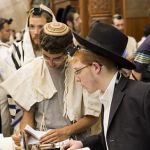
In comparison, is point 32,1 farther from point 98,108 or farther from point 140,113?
point 140,113

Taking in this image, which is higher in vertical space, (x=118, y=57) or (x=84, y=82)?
(x=118, y=57)

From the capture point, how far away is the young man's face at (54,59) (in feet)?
10.3

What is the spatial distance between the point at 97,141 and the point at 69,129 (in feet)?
1.56

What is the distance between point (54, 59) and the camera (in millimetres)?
3178

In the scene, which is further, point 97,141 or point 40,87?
point 40,87

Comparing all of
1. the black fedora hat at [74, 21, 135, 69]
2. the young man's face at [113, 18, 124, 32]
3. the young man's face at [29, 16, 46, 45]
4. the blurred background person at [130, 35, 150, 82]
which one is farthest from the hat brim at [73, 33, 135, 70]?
the young man's face at [113, 18, 124, 32]

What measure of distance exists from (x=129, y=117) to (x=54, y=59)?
0.95 m

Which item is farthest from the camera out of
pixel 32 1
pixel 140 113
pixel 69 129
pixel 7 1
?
pixel 32 1

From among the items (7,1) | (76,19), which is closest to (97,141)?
(76,19)

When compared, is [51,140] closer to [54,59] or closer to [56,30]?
[54,59]

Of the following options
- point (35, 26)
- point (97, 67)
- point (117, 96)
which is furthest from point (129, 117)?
point (35, 26)

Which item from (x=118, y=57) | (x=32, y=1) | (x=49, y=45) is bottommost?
(x=32, y=1)

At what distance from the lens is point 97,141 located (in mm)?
2715

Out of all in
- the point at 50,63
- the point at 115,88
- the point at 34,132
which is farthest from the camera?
the point at 50,63
